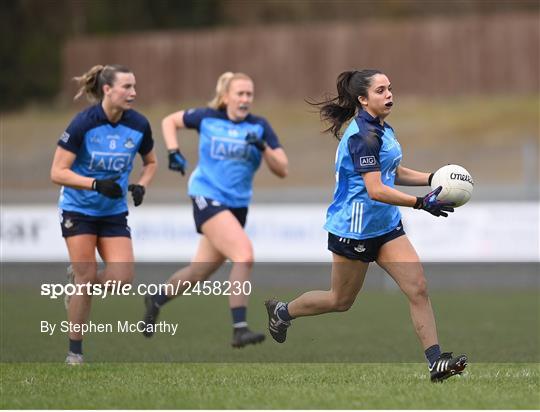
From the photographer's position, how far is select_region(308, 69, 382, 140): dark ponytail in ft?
25.0

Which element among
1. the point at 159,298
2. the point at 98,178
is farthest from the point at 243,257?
the point at 98,178

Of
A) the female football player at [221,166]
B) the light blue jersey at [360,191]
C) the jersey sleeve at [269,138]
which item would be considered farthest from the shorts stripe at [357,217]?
the jersey sleeve at [269,138]

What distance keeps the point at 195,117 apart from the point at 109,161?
5.61 feet

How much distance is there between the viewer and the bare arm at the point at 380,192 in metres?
7.20

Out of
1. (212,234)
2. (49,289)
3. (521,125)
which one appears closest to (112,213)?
(212,234)

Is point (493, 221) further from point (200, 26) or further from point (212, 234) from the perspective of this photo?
point (200, 26)

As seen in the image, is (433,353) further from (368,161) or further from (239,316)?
(239,316)

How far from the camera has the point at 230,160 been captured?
1041cm

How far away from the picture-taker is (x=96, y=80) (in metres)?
9.19

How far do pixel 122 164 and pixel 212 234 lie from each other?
4.51ft

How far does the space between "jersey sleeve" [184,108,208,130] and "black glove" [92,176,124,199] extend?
2.05 metres

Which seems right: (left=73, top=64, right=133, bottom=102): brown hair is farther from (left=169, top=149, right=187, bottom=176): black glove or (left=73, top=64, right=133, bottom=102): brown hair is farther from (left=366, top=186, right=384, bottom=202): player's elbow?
(left=366, top=186, right=384, bottom=202): player's elbow

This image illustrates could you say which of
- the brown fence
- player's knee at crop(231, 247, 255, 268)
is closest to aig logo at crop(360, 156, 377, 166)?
player's knee at crop(231, 247, 255, 268)

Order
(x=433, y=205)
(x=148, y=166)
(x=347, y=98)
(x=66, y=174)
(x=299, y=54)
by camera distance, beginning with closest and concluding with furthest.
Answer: (x=433, y=205), (x=347, y=98), (x=66, y=174), (x=148, y=166), (x=299, y=54)
